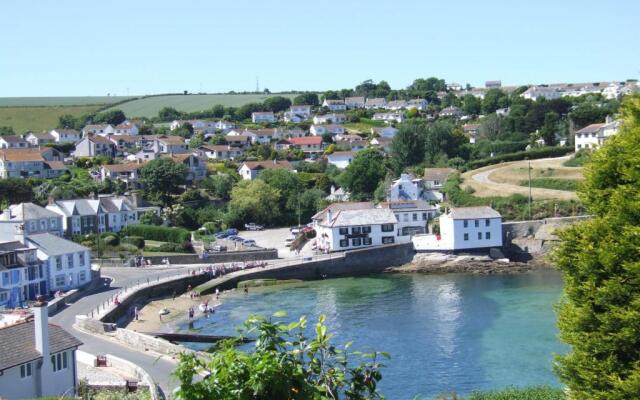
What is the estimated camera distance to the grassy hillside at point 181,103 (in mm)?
155375

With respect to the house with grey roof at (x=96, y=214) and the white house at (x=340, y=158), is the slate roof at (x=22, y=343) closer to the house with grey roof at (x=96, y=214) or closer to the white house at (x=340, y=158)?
the house with grey roof at (x=96, y=214)

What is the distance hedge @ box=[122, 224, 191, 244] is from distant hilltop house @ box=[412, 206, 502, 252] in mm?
16443

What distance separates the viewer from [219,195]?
7456 centimetres

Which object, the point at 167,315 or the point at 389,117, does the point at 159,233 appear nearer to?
the point at 167,315

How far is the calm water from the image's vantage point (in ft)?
95.0

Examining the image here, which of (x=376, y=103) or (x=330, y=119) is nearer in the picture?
(x=330, y=119)

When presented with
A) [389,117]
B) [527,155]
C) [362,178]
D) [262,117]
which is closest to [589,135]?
[527,155]

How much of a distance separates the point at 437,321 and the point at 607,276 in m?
24.3

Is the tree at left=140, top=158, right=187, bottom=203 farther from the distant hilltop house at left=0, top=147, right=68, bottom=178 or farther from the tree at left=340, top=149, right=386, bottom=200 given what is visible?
the tree at left=340, top=149, right=386, bottom=200

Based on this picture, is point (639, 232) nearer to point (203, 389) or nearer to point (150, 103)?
point (203, 389)

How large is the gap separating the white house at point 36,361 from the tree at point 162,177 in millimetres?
50099

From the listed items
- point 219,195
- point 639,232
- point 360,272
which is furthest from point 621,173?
point 219,195

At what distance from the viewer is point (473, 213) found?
56.4 meters

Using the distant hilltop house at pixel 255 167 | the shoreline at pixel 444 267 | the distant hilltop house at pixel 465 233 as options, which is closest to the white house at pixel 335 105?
the distant hilltop house at pixel 255 167
